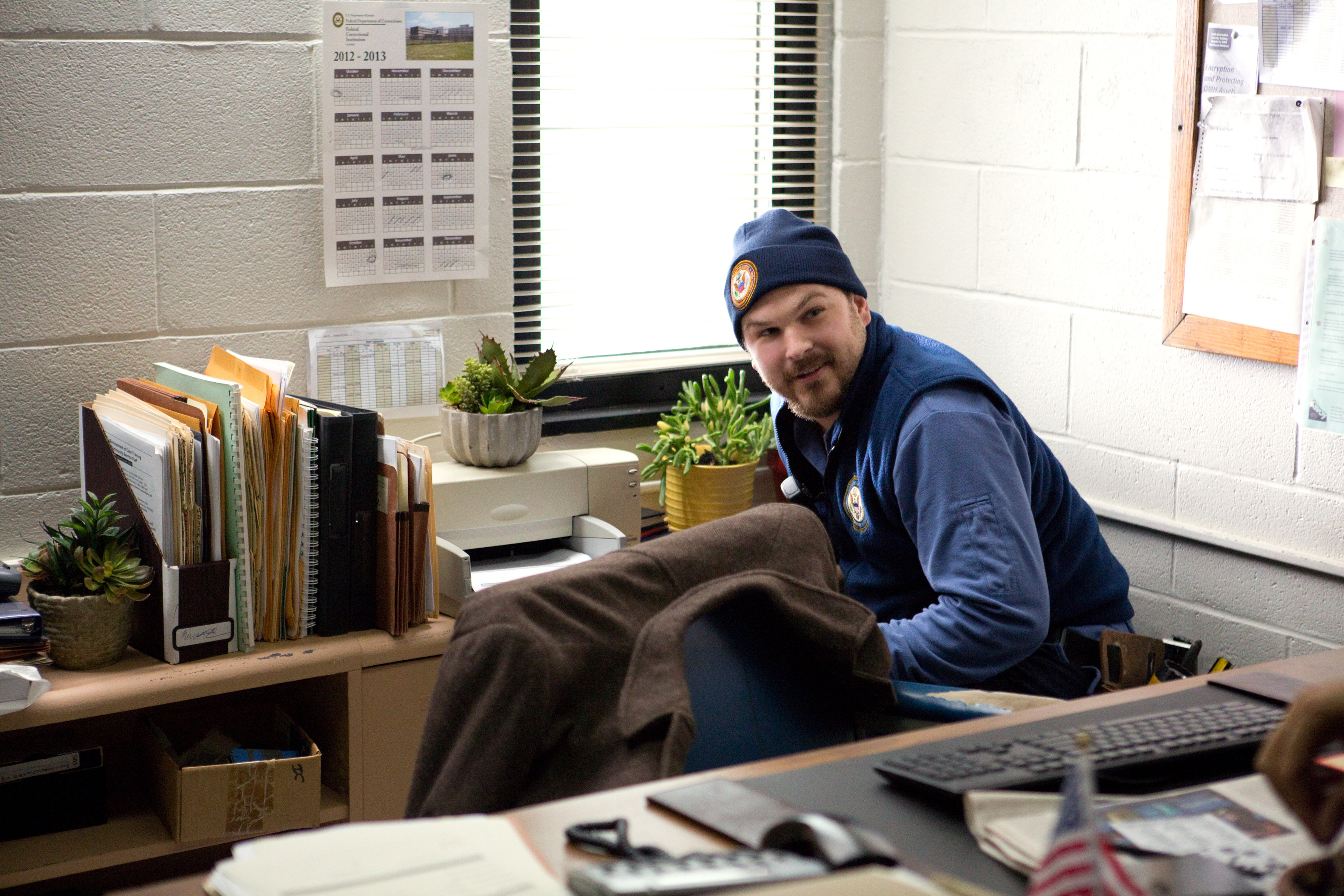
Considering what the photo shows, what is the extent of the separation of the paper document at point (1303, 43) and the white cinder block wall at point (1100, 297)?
0.23 meters

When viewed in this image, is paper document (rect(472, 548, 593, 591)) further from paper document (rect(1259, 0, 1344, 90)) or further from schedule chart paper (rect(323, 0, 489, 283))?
paper document (rect(1259, 0, 1344, 90))

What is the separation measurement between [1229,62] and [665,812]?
6.12 feet

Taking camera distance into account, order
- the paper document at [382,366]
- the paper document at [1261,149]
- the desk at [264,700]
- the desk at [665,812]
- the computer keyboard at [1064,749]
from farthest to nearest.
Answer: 1. the paper document at [382,366]
2. the paper document at [1261,149]
3. the desk at [264,700]
4. the computer keyboard at [1064,749]
5. the desk at [665,812]

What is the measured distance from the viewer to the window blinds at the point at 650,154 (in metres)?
2.90

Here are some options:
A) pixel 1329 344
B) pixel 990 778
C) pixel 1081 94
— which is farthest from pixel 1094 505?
pixel 990 778

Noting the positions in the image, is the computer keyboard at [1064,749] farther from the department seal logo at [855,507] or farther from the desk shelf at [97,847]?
the desk shelf at [97,847]

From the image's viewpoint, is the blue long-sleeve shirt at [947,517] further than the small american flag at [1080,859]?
Yes

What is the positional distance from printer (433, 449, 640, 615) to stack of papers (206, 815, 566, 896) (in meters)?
1.31

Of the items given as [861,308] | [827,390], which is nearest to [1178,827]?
[827,390]

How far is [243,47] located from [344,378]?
2.10 feet

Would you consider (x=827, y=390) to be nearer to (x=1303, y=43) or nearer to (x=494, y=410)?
(x=494, y=410)

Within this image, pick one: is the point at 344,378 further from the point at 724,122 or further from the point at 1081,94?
the point at 1081,94

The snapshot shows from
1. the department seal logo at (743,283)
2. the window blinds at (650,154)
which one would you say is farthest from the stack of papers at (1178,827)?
the window blinds at (650,154)

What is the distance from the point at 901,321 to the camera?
3.22 meters
